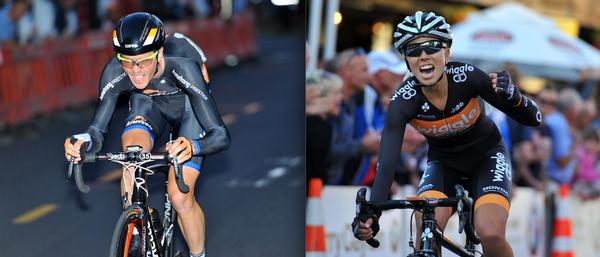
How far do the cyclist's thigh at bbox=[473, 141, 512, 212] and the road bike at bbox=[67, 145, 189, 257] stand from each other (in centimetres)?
175

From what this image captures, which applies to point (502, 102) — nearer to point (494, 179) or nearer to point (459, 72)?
point (459, 72)

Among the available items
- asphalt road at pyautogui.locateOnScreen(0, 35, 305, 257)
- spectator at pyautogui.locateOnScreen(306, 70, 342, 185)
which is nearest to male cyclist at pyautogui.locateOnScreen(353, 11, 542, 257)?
spectator at pyautogui.locateOnScreen(306, 70, 342, 185)

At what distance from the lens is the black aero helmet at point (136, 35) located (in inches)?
301

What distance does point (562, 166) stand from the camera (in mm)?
12625

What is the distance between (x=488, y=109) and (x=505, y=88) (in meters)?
0.98

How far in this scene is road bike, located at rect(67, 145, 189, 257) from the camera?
7.37m

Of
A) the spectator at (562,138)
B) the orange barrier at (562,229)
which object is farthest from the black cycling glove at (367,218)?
the spectator at (562,138)

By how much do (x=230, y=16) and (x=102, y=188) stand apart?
17.8 metres

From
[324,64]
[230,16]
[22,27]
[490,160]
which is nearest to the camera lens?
[490,160]

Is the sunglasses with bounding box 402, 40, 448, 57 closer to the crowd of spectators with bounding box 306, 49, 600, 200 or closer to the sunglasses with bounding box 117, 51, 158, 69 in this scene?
the sunglasses with bounding box 117, 51, 158, 69

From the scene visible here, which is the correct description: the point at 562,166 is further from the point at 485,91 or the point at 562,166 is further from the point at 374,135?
the point at 485,91

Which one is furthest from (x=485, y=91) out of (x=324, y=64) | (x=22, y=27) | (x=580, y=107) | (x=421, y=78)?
(x=22, y=27)

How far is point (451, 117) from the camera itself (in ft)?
25.8

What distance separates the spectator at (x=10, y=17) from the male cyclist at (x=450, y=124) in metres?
11.5
